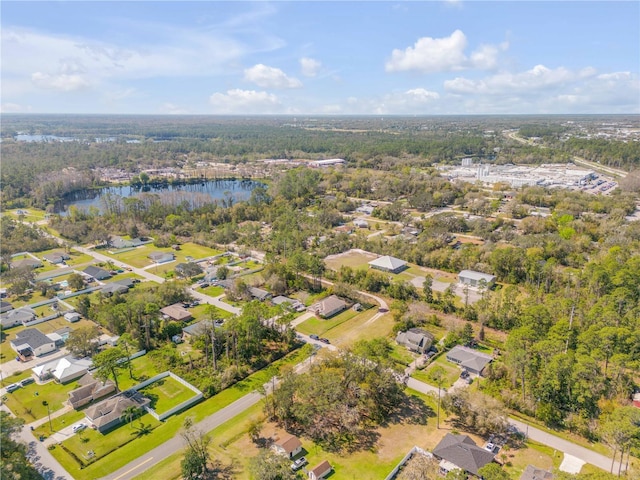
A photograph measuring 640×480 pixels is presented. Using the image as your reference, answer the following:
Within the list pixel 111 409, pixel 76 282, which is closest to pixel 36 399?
pixel 111 409

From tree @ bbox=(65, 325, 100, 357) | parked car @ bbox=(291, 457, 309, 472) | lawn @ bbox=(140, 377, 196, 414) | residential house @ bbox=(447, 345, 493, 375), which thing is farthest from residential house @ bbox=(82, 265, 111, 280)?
Answer: residential house @ bbox=(447, 345, 493, 375)

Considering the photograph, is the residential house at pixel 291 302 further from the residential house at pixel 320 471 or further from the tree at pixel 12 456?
the tree at pixel 12 456

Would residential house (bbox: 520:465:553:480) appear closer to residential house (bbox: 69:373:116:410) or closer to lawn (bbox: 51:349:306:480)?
lawn (bbox: 51:349:306:480)

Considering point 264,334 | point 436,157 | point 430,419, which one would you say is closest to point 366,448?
point 430,419

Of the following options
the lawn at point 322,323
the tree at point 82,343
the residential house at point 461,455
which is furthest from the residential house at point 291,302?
the residential house at point 461,455

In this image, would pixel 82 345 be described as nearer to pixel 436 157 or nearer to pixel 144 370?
pixel 144 370
